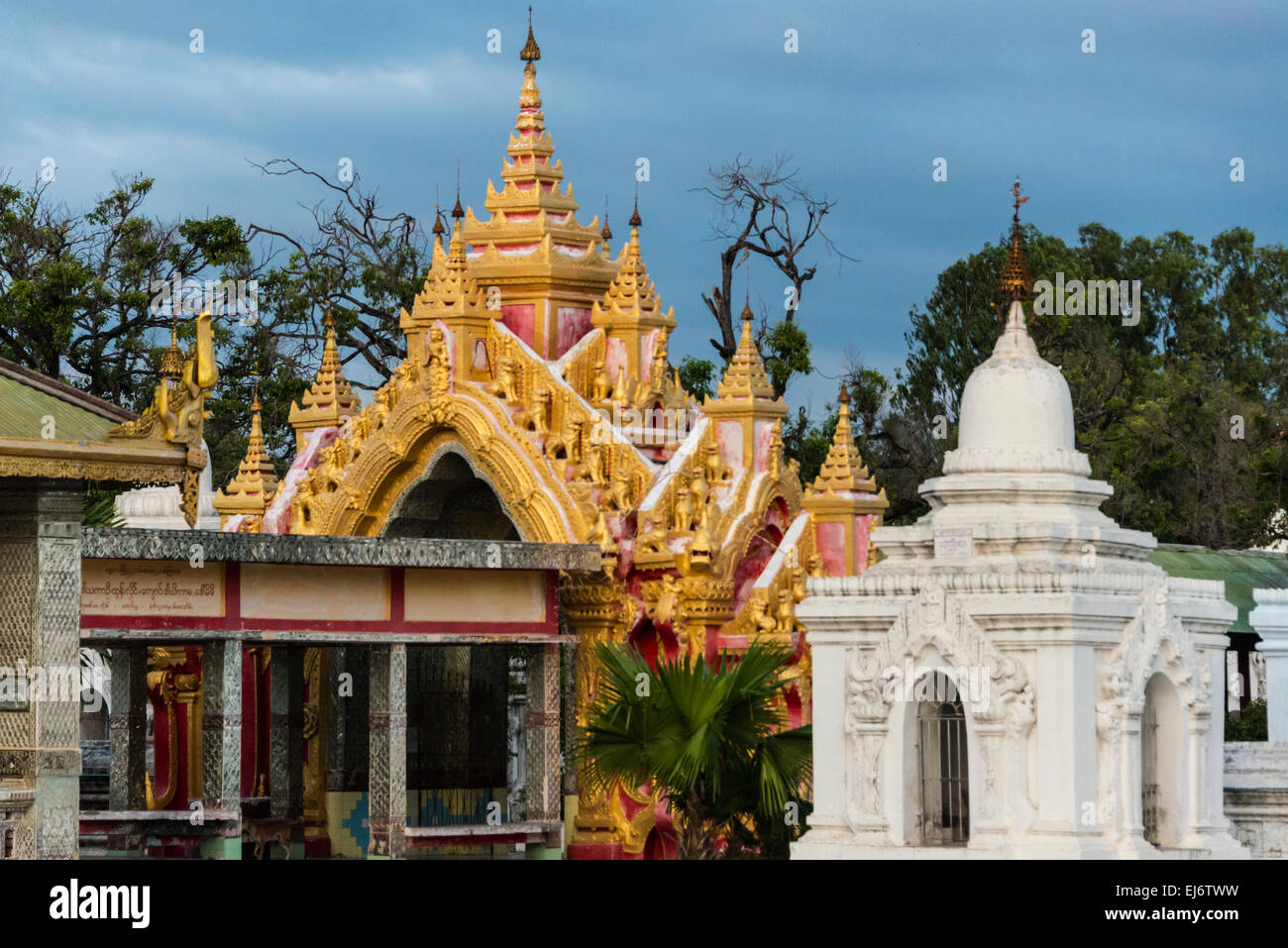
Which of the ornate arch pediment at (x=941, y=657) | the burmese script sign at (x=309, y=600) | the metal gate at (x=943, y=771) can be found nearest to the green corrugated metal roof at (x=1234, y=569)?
the burmese script sign at (x=309, y=600)

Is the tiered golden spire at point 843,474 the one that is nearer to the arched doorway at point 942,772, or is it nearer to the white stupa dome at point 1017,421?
the white stupa dome at point 1017,421

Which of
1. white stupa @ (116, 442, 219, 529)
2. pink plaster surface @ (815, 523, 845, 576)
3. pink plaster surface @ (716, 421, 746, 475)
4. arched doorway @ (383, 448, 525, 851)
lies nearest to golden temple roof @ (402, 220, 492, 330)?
arched doorway @ (383, 448, 525, 851)

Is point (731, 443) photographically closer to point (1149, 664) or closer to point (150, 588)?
point (150, 588)

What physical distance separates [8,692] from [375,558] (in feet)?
22.8

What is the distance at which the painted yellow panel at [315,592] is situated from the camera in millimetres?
25828

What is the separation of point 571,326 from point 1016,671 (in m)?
9.88

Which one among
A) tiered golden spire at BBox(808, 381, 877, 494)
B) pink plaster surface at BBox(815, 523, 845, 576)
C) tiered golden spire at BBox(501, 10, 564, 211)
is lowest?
pink plaster surface at BBox(815, 523, 845, 576)

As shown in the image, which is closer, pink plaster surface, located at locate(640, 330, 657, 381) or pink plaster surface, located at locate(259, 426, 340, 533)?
pink plaster surface, located at locate(640, 330, 657, 381)

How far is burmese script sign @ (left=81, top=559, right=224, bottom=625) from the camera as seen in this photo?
960 inches

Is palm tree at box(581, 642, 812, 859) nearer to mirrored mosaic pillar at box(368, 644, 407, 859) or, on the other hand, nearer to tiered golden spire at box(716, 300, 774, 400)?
mirrored mosaic pillar at box(368, 644, 407, 859)

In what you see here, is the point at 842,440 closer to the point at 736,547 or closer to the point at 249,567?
the point at 736,547

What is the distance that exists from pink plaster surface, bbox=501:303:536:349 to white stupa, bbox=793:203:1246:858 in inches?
301

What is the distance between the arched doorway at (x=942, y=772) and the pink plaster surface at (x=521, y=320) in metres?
8.84
